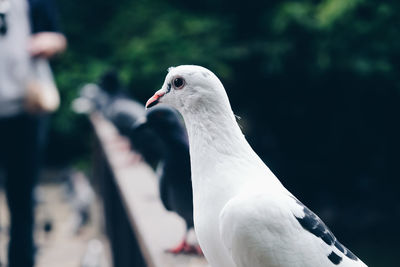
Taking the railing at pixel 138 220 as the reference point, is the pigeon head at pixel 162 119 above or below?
above

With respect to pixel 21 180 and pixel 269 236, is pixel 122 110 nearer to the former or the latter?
pixel 21 180

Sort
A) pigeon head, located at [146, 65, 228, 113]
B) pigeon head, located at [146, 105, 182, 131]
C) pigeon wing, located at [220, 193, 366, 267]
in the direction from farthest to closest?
pigeon head, located at [146, 105, 182, 131]
pigeon head, located at [146, 65, 228, 113]
pigeon wing, located at [220, 193, 366, 267]

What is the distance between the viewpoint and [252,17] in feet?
35.2

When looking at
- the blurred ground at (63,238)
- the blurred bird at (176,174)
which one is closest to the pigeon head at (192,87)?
the blurred bird at (176,174)

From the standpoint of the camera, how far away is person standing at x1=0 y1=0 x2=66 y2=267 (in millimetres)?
2691

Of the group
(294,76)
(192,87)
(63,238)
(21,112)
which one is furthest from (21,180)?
(294,76)

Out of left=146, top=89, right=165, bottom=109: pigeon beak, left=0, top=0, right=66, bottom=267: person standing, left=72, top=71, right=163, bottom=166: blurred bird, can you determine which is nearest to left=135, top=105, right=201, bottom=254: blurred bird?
left=72, top=71, right=163, bottom=166: blurred bird

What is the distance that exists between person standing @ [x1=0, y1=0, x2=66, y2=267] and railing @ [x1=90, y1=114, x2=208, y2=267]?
0.54 metres

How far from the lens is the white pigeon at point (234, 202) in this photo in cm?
119

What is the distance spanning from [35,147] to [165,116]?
2.89ft

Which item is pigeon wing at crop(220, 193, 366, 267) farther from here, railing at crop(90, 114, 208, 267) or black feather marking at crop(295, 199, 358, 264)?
railing at crop(90, 114, 208, 267)

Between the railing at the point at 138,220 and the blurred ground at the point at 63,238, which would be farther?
the blurred ground at the point at 63,238

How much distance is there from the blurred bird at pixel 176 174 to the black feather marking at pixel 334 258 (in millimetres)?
885

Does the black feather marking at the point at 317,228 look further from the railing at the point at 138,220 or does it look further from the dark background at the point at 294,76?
the dark background at the point at 294,76
